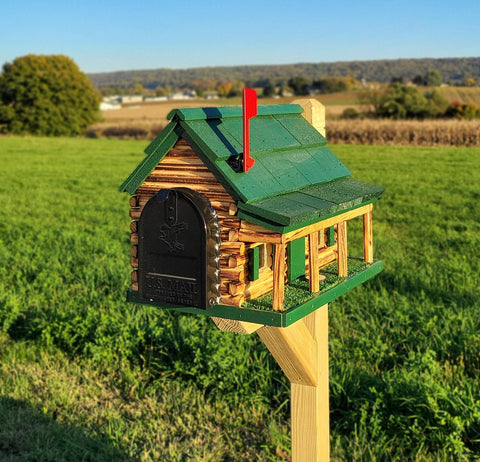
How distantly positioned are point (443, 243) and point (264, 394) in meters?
5.02

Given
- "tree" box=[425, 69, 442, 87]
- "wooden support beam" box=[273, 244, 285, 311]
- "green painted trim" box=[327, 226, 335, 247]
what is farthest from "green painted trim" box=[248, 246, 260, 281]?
"tree" box=[425, 69, 442, 87]

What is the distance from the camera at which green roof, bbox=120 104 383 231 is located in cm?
190

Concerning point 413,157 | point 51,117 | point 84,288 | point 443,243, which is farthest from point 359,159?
point 51,117

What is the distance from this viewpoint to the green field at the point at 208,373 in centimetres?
394

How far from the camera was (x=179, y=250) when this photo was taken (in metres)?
1.98

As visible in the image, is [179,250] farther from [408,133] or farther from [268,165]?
[408,133]

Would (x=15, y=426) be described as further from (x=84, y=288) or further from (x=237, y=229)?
(x=237, y=229)

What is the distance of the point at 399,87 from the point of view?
42.9 m

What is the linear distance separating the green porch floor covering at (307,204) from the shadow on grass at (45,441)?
248cm

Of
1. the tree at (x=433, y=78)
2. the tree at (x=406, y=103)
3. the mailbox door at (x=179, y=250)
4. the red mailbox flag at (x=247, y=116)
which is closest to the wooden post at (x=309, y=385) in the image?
the mailbox door at (x=179, y=250)

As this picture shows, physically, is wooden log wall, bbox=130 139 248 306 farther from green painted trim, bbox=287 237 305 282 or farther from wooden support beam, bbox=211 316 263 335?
green painted trim, bbox=287 237 305 282

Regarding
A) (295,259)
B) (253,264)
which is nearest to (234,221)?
(253,264)

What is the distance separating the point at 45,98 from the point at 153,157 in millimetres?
56338

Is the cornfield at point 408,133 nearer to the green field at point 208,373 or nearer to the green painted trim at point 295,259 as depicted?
the green field at point 208,373
